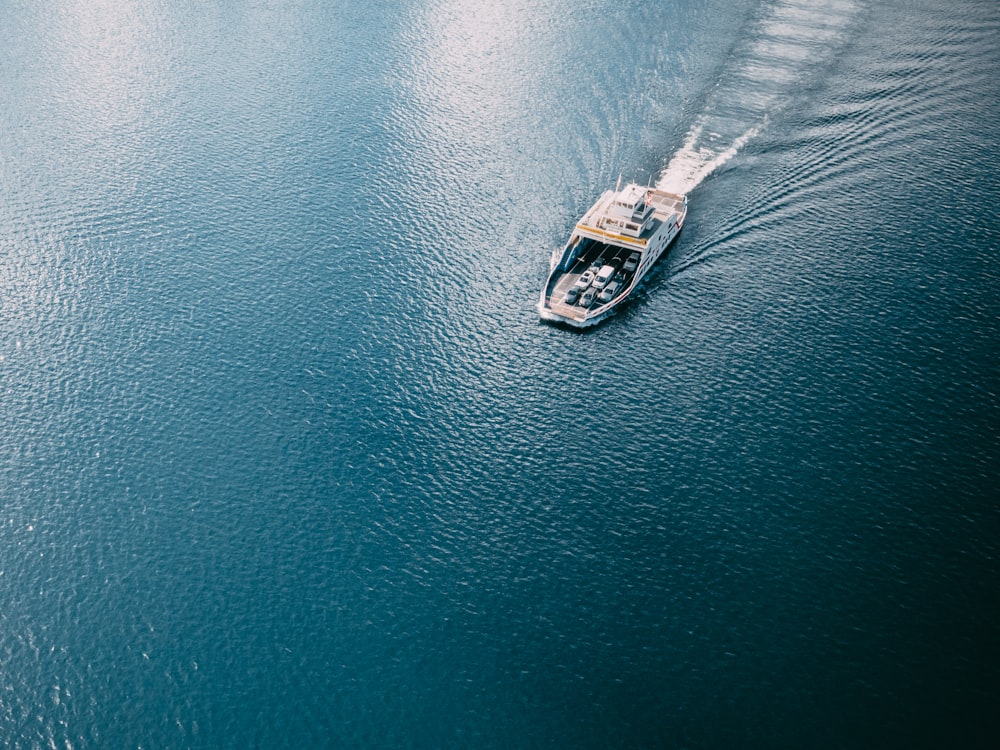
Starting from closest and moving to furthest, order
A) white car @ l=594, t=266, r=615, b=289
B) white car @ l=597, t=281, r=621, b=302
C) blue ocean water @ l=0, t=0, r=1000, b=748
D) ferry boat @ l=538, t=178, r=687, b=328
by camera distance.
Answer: blue ocean water @ l=0, t=0, r=1000, b=748 → ferry boat @ l=538, t=178, r=687, b=328 → white car @ l=597, t=281, r=621, b=302 → white car @ l=594, t=266, r=615, b=289

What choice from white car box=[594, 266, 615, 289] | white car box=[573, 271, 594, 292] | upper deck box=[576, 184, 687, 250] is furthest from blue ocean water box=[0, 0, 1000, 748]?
white car box=[573, 271, 594, 292]

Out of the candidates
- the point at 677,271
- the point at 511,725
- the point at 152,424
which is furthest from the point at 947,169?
the point at 152,424

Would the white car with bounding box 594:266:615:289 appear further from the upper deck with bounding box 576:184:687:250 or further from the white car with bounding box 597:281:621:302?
the upper deck with bounding box 576:184:687:250

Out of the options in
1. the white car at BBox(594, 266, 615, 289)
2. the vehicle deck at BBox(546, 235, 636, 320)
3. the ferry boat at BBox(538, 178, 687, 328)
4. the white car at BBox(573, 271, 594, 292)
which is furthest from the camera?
the white car at BBox(594, 266, 615, 289)

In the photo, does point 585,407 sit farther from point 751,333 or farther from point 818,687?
point 818,687

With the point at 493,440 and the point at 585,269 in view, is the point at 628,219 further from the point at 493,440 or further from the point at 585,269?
the point at 493,440

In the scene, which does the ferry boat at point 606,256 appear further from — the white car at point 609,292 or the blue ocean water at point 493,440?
the blue ocean water at point 493,440
